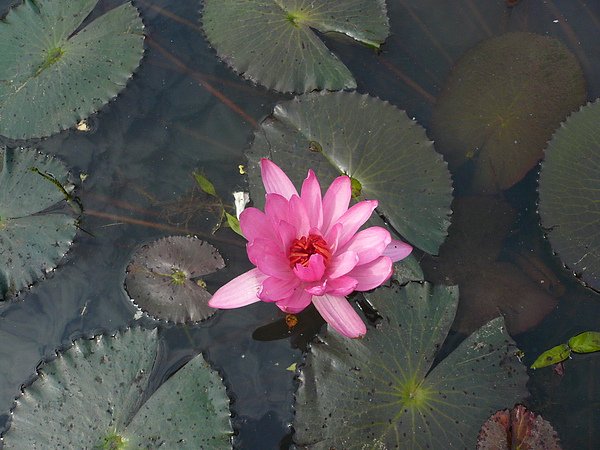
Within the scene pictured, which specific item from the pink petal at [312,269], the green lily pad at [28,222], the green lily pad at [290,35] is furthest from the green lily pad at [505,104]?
the green lily pad at [28,222]

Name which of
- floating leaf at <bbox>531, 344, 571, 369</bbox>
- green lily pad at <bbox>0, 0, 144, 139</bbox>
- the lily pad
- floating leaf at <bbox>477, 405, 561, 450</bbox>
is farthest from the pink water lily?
green lily pad at <bbox>0, 0, 144, 139</bbox>

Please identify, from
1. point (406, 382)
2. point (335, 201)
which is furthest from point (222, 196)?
point (406, 382)

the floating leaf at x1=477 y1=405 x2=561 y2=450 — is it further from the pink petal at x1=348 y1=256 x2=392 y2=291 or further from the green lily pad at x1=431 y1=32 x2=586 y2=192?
the green lily pad at x1=431 y1=32 x2=586 y2=192

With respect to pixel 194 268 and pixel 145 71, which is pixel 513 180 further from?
pixel 145 71

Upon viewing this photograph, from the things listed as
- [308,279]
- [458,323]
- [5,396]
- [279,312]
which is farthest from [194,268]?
[458,323]

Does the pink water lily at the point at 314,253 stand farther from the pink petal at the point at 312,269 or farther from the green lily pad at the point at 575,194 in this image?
the green lily pad at the point at 575,194

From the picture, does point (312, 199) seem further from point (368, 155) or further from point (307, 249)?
point (368, 155)

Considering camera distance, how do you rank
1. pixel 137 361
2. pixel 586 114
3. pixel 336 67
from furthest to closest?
pixel 336 67 → pixel 586 114 → pixel 137 361
